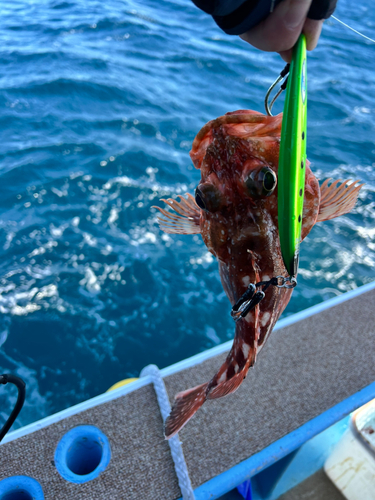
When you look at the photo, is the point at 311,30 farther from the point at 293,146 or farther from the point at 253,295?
the point at 253,295

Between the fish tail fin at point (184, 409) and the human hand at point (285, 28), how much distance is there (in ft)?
5.62

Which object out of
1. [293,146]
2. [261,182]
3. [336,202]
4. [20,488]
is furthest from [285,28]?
[20,488]

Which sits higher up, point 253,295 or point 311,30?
point 311,30

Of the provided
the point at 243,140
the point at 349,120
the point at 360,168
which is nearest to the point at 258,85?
the point at 349,120

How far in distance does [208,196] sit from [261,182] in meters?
0.25

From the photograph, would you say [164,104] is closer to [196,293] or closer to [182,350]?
[196,293]

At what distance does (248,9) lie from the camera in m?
1.14

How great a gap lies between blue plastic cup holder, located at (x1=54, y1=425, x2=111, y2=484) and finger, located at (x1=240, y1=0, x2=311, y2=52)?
283 centimetres

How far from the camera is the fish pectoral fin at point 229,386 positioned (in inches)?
70.4

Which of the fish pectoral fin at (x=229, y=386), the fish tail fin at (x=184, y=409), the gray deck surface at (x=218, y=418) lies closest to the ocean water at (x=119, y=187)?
the gray deck surface at (x=218, y=418)

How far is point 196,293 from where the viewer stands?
5.88 m

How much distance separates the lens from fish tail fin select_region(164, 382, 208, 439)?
210 centimetres

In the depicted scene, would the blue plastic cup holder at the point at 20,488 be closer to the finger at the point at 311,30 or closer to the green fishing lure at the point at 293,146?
the green fishing lure at the point at 293,146

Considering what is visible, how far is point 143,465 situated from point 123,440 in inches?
9.6
